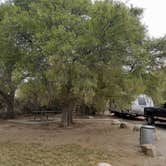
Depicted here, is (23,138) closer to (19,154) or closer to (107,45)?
(19,154)

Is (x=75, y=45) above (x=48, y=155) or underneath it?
above

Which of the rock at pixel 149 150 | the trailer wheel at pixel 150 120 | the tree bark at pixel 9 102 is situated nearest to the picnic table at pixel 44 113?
the tree bark at pixel 9 102

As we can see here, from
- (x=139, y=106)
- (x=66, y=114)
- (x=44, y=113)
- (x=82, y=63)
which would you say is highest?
(x=82, y=63)

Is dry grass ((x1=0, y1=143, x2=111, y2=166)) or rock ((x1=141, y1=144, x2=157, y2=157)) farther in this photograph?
rock ((x1=141, y1=144, x2=157, y2=157))

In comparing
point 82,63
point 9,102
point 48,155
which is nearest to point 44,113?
point 9,102

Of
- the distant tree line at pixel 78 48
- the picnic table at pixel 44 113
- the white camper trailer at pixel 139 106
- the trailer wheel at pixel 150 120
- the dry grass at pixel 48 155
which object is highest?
the distant tree line at pixel 78 48

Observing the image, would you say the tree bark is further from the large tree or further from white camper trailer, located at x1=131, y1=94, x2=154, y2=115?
white camper trailer, located at x1=131, y1=94, x2=154, y2=115

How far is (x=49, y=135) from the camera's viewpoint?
1392 cm

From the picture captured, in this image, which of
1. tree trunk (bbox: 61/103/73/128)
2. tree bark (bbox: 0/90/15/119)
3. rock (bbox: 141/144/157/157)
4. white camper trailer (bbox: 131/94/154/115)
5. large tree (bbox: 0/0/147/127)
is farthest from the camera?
white camper trailer (bbox: 131/94/154/115)

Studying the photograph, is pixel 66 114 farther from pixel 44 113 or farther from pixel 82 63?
pixel 44 113

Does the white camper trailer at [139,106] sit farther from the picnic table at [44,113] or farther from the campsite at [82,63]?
the campsite at [82,63]

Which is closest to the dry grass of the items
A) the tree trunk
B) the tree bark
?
the tree trunk

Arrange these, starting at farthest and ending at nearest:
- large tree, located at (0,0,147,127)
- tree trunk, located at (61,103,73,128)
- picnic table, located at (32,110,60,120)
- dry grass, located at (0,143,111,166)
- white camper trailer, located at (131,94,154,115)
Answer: white camper trailer, located at (131,94,154,115) → picnic table, located at (32,110,60,120) → tree trunk, located at (61,103,73,128) → large tree, located at (0,0,147,127) → dry grass, located at (0,143,111,166)

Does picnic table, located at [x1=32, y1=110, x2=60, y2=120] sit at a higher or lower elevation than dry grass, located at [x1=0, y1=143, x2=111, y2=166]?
higher
